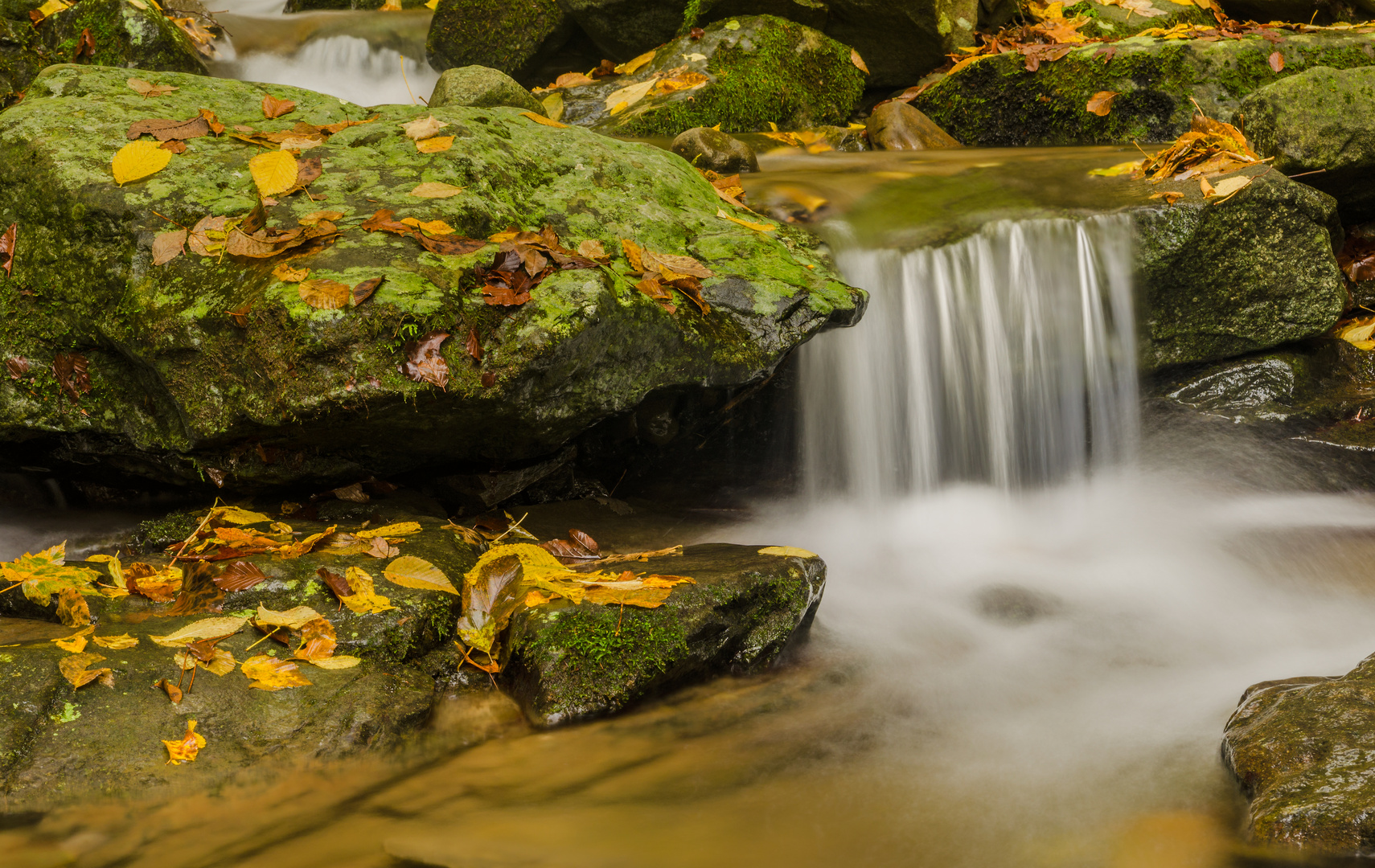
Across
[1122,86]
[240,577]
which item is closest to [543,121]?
[240,577]

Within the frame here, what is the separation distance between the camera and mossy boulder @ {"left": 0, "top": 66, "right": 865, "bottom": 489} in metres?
3.10

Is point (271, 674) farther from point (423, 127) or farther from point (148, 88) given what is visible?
point (148, 88)

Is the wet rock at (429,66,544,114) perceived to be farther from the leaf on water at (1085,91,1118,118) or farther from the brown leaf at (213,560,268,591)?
the leaf on water at (1085,91,1118,118)

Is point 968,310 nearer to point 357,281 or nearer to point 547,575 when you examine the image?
point 547,575

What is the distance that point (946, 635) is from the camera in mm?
3619

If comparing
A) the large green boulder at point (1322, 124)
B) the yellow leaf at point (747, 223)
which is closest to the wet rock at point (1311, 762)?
→ the yellow leaf at point (747, 223)

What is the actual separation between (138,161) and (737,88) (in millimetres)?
4904

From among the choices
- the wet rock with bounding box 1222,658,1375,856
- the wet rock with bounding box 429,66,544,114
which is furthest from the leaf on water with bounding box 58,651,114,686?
the wet rock with bounding box 429,66,544,114

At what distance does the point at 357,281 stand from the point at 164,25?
5107 mm

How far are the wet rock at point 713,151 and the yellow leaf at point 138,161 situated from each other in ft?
9.82

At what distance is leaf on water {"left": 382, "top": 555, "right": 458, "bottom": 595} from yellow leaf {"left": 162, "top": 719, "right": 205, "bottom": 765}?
0.77 m

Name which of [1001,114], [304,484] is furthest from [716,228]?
[1001,114]

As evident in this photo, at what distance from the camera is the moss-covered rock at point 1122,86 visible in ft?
21.6

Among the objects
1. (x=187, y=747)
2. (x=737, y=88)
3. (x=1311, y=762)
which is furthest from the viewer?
(x=737, y=88)
